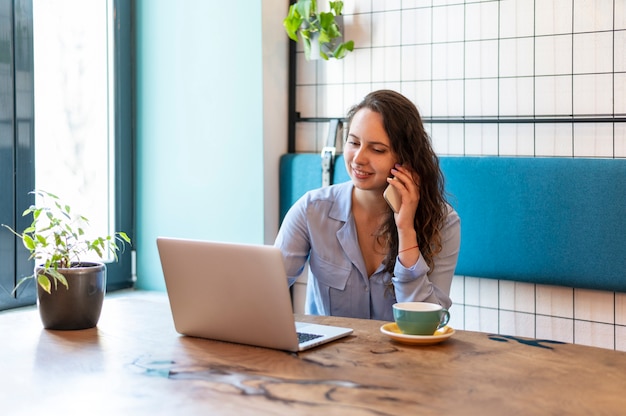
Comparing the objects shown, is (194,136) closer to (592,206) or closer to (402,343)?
(592,206)

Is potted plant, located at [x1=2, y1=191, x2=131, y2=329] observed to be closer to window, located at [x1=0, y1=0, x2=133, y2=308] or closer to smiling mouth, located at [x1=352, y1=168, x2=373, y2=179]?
smiling mouth, located at [x1=352, y1=168, x2=373, y2=179]

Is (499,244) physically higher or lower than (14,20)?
lower

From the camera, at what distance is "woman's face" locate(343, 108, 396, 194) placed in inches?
92.7

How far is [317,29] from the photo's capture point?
321 centimetres

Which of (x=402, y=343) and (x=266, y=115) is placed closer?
(x=402, y=343)

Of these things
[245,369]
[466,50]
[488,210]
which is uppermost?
[466,50]

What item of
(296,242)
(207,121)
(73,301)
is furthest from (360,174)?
(207,121)

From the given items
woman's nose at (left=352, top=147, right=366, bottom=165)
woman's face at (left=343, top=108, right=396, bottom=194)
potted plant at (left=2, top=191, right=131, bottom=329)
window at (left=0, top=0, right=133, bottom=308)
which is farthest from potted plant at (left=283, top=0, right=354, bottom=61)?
potted plant at (left=2, top=191, right=131, bottom=329)

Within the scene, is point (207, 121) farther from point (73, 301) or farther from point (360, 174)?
point (73, 301)

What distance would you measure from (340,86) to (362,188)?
1.08 m

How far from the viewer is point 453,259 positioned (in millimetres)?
2352

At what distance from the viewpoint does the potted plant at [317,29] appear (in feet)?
10.4

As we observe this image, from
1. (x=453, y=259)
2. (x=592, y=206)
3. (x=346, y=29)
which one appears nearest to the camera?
(x=453, y=259)

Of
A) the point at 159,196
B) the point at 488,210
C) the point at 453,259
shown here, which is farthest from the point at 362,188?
the point at 159,196
